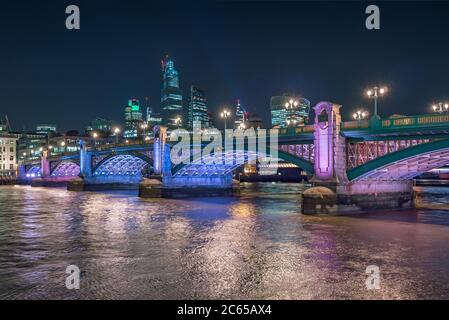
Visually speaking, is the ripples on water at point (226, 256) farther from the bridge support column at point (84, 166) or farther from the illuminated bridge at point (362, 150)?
the bridge support column at point (84, 166)

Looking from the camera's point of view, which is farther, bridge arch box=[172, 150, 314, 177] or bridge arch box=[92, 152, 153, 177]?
bridge arch box=[92, 152, 153, 177]

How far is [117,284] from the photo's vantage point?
16.3 metres

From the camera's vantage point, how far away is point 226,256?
21688 millimetres

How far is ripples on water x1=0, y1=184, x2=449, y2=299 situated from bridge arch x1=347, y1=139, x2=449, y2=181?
165 inches

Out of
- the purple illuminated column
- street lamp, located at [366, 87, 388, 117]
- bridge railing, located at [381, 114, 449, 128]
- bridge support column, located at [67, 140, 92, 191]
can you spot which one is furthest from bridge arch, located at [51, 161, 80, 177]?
bridge railing, located at [381, 114, 449, 128]

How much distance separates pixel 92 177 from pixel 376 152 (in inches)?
2790

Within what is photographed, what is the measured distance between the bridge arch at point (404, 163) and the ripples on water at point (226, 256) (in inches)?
165

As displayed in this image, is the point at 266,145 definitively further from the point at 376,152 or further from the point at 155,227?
the point at 155,227

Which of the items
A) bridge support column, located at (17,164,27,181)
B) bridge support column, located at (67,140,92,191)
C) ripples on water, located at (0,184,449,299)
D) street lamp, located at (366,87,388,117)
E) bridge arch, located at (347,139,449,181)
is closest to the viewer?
ripples on water, located at (0,184,449,299)

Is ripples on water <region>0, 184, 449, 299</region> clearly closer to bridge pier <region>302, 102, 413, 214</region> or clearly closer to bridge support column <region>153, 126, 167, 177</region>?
bridge pier <region>302, 102, 413, 214</region>

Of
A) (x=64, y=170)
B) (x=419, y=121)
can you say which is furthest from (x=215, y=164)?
(x=64, y=170)

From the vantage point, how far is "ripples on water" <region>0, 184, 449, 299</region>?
15539 mm

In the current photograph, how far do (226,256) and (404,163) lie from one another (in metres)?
25.8
